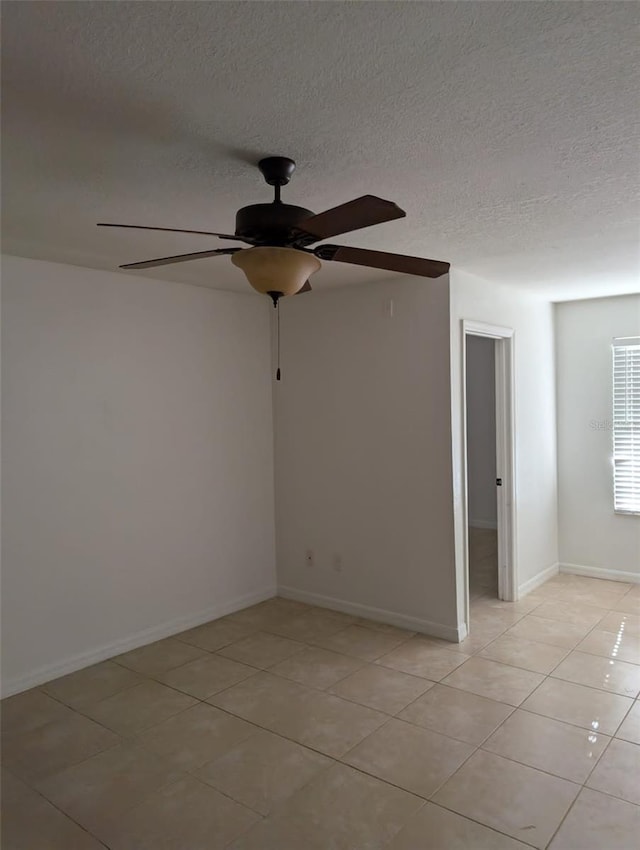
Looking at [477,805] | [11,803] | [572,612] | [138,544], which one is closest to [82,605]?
[138,544]

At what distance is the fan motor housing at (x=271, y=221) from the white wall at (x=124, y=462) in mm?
2057

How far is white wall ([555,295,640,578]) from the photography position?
206 inches

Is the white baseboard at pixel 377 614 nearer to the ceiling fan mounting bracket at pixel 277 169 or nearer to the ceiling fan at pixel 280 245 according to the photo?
the ceiling fan at pixel 280 245

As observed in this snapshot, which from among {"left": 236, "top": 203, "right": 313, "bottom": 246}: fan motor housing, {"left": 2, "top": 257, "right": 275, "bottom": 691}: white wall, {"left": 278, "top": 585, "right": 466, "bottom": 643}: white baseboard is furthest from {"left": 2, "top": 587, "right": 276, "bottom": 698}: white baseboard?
{"left": 236, "top": 203, "right": 313, "bottom": 246}: fan motor housing

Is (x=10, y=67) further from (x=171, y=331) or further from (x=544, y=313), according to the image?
(x=544, y=313)

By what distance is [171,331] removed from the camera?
4.32 m

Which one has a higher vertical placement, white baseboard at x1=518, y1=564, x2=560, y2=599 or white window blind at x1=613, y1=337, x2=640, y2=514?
A: white window blind at x1=613, y1=337, x2=640, y2=514

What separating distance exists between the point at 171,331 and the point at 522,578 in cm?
332

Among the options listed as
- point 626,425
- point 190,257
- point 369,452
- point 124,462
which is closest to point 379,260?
point 190,257

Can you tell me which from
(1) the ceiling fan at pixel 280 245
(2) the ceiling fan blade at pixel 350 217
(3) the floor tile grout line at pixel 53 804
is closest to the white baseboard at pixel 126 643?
(3) the floor tile grout line at pixel 53 804

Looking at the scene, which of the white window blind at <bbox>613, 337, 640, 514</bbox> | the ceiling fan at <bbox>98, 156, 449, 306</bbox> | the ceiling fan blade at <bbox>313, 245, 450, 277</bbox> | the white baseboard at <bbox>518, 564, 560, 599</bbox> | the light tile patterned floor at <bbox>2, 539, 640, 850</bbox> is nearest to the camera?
the ceiling fan at <bbox>98, 156, 449, 306</bbox>

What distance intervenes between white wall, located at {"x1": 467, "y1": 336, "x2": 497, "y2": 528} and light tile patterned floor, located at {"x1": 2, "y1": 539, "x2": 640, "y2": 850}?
325cm

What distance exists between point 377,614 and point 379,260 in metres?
3.01

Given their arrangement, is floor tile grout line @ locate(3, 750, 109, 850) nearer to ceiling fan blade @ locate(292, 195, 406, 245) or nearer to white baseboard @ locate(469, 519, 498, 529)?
ceiling fan blade @ locate(292, 195, 406, 245)
